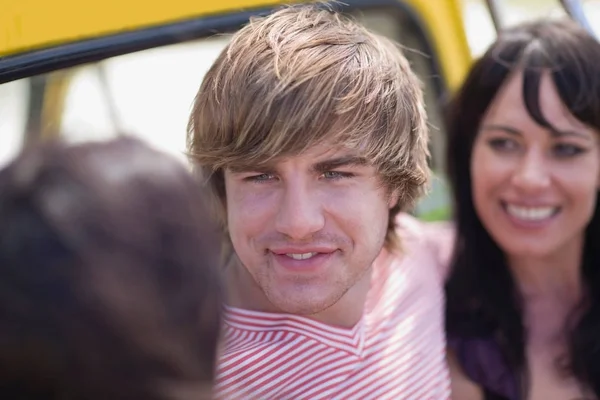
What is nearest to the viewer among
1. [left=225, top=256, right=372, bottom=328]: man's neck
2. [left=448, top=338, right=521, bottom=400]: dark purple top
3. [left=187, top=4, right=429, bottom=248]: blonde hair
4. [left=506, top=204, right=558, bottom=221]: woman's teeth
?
[left=187, top=4, right=429, bottom=248]: blonde hair

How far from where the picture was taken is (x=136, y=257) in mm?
923

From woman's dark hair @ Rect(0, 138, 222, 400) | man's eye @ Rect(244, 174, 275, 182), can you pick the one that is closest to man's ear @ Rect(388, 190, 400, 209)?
man's eye @ Rect(244, 174, 275, 182)

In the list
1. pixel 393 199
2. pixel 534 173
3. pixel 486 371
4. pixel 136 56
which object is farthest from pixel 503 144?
pixel 136 56

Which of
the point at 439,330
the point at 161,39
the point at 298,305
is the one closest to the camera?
the point at 298,305

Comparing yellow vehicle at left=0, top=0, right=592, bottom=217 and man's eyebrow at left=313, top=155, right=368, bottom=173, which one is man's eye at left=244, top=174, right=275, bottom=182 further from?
yellow vehicle at left=0, top=0, right=592, bottom=217

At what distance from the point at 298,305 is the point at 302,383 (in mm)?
161

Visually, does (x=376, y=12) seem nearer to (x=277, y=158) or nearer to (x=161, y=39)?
(x=161, y=39)

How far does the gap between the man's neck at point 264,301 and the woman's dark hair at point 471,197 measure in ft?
1.21

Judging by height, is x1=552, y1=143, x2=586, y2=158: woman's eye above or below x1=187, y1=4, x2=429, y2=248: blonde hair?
below

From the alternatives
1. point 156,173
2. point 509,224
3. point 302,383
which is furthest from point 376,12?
point 156,173

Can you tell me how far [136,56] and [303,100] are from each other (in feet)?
1.61

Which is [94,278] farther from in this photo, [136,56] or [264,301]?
[136,56]

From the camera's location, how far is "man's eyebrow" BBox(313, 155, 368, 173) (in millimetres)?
1633

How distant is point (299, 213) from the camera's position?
160 cm
